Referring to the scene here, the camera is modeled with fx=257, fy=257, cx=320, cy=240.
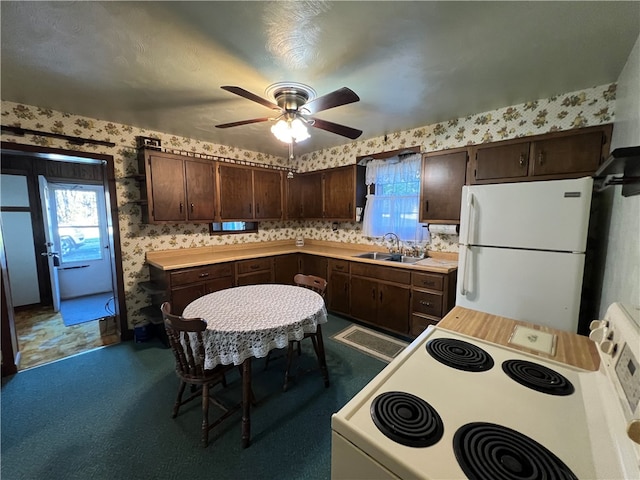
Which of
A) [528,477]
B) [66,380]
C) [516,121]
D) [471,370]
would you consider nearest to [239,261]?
[66,380]

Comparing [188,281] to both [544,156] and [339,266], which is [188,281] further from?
[544,156]

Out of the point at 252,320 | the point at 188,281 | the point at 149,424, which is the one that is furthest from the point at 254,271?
the point at 149,424

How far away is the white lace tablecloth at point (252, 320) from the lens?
1540 mm

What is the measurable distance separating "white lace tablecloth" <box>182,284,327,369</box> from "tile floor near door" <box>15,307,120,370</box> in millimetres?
1917

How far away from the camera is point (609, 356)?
0.75 meters

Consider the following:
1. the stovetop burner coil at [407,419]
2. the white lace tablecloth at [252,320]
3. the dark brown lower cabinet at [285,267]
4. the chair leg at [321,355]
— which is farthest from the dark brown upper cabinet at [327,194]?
the stovetop burner coil at [407,419]

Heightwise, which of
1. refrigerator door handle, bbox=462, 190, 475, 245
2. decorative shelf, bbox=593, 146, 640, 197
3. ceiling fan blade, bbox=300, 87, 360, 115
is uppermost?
ceiling fan blade, bbox=300, 87, 360, 115

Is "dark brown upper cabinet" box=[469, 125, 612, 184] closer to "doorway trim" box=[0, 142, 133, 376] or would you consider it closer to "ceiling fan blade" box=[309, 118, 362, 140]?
"ceiling fan blade" box=[309, 118, 362, 140]

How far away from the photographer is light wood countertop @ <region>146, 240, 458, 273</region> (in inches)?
108

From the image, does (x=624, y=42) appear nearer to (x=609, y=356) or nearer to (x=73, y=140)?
(x=609, y=356)

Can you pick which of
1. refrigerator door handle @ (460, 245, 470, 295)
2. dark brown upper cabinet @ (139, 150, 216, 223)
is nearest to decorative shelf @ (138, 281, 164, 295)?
dark brown upper cabinet @ (139, 150, 216, 223)

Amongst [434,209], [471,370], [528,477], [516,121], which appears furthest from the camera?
[434,209]

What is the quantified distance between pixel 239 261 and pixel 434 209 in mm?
2374

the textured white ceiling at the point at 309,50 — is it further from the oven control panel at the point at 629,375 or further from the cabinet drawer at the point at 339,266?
the cabinet drawer at the point at 339,266
